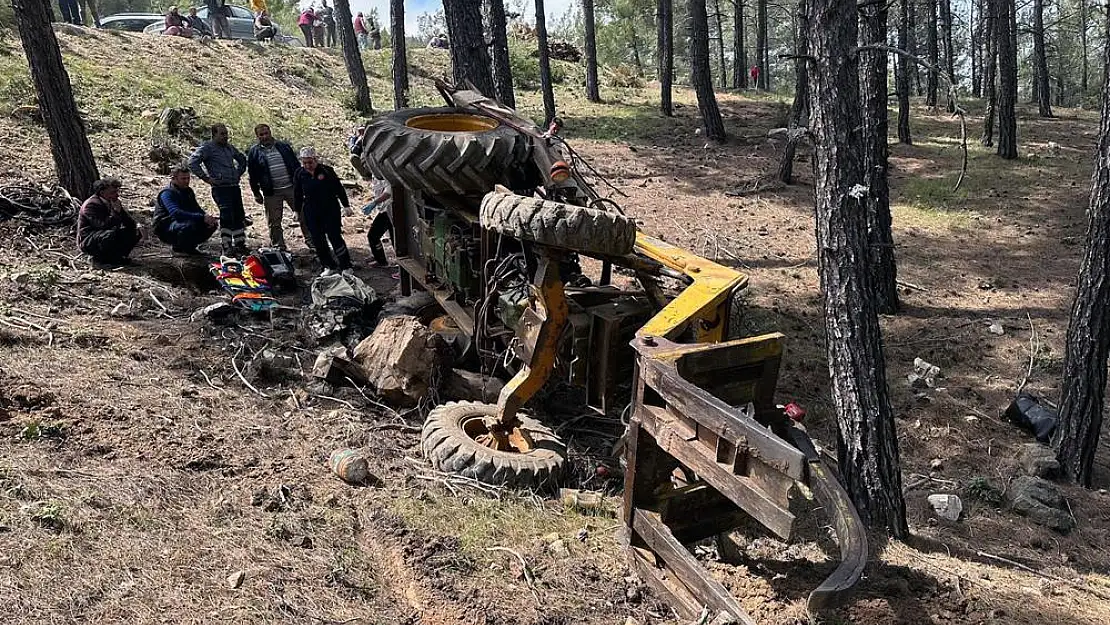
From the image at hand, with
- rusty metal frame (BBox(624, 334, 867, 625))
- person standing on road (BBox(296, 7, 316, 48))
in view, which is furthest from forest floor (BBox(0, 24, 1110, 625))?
person standing on road (BBox(296, 7, 316, 48))

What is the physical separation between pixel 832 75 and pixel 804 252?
20.6 ft

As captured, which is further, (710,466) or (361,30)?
(361,30)

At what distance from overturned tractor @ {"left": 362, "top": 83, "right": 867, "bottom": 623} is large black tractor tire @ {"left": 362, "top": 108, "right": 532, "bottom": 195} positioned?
12 millimetres

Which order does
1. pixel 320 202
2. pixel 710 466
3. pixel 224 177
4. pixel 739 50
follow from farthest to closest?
pixel 739 50
pixel 224 177
pixel 320 202
pixel 710 466

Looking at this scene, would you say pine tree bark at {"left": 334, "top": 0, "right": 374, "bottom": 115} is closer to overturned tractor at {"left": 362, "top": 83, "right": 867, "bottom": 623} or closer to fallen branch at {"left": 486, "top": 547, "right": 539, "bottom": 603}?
overturned tractor at {"left": 362, "top": 83, "right": 867, "bottom": 623}

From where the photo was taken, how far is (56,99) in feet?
26.1

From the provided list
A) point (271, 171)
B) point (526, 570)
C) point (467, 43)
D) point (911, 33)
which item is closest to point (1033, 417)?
point (526, 570)

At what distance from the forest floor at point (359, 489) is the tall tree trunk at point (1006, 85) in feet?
20.0

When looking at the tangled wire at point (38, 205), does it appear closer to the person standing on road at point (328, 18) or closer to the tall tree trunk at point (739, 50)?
the person standing on road at point (328, 18)

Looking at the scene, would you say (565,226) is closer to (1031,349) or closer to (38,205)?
(1031,349)

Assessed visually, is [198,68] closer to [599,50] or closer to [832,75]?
[832,75]

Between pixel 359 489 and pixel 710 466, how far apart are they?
2.20 meters

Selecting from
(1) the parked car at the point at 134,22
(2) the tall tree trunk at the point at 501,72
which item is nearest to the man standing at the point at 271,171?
(2) the tall tree trunk at the point at 501,72

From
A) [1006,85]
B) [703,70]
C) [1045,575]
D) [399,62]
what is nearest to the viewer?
[1045,575]
